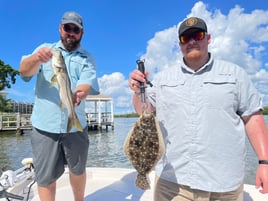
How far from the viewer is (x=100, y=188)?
4836 mm

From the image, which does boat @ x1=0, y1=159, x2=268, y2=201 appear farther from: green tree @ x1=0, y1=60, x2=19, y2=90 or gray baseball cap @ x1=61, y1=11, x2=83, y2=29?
green tree @ x1=0, y1=60, x2=19, y2=90

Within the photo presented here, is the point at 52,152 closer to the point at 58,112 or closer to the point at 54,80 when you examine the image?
the point at 58,112

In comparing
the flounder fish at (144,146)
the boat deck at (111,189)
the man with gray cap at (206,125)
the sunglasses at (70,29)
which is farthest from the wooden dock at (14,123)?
the man with gray cap at (206,125)

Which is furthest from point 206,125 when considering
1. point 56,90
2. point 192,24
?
point 56,90

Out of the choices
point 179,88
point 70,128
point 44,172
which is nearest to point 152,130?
point 179,88

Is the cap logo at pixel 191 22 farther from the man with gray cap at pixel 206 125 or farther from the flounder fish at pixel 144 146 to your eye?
the flounder fish at pixel 144 146

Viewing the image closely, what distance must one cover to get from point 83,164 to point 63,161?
24cm

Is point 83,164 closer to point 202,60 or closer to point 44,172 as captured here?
point 44,172

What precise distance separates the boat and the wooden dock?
2604 cm

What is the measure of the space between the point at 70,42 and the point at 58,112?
0.81 metres

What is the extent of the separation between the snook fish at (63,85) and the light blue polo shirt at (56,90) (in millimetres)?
197

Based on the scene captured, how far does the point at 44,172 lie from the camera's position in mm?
3127

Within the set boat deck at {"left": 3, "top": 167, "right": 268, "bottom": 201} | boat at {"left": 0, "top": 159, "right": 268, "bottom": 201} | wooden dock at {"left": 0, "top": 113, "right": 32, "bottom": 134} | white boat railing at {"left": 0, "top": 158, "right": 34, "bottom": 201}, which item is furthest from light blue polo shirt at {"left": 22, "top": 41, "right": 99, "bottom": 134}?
wooden dock at {"left": 0, "top": 113, "right": 32, "bottom": 134}

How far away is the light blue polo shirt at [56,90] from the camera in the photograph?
3.09 m
